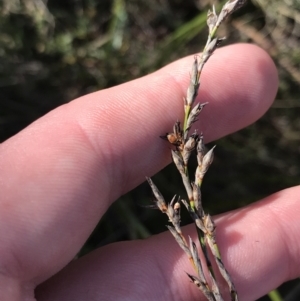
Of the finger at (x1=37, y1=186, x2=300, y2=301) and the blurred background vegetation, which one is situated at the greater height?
the blurred background vegetation

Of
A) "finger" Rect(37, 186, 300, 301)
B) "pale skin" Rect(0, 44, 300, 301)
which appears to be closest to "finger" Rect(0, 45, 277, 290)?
"pale skin" Rect(0, 44, 300, 301)

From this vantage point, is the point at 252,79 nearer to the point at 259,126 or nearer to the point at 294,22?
the point at 259,126

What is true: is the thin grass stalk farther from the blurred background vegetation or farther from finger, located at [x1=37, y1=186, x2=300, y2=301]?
the blurred background vegetation

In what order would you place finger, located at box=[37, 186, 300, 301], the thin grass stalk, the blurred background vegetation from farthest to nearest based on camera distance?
the blurred background vegetation
finger, located at box=[37, 186, 300, 301]
the thin grass stalk

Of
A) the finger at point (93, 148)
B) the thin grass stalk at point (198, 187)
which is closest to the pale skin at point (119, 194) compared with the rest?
the finger at point (93, 148)

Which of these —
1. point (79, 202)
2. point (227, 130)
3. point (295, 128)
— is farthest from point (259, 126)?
point (79, 202)

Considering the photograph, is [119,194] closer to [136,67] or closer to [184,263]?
[184,263]

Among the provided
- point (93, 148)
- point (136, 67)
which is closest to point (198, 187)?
point (93, 148)
